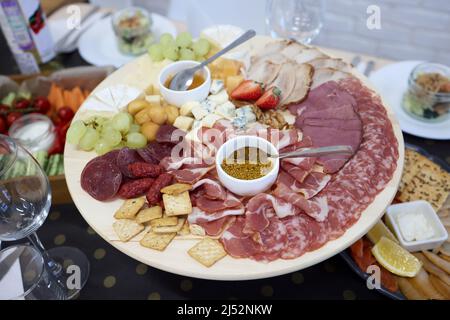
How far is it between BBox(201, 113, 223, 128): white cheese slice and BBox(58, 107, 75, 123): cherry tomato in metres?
0.71

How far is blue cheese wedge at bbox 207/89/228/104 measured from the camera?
141 cm

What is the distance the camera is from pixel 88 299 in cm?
125

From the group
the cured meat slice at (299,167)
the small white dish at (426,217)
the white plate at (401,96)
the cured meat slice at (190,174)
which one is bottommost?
the small white dish at (426,217)

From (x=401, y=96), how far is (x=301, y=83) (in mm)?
581

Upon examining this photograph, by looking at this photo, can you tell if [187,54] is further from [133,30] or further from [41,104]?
[41,104]

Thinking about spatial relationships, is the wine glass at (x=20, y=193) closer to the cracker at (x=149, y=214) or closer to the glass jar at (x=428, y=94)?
the cracker at (x=149, y=214)

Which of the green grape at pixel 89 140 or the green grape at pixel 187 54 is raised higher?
the green grape at pixel 187 54

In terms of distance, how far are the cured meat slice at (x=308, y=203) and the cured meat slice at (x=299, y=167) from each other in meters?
0.06

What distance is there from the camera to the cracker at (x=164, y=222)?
3.57ft

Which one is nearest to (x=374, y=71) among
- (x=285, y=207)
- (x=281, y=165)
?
(x=281, y=165)

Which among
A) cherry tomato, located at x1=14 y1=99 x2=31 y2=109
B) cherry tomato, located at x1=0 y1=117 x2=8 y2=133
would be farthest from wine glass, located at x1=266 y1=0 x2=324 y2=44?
cherry tomato, located at x1=0 y1=117 x2=8 y2=133

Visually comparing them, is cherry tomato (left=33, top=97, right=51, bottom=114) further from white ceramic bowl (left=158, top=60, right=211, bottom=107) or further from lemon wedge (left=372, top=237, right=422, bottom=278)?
lemon wedge (left=372, top=237, right=422, bottom=278)

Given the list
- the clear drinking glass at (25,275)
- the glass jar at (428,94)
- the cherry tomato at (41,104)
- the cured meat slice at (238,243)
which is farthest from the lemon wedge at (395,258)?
the cherry tomato at (41,104)

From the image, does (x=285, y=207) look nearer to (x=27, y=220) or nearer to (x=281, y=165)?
(x=281, y=165)
